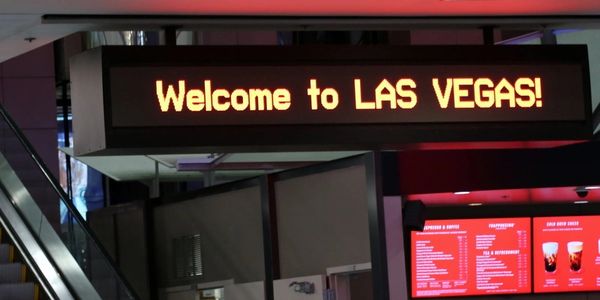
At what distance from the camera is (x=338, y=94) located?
457 cm

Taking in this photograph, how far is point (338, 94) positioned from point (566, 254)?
6833 millimetres

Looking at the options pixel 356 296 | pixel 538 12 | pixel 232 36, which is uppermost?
pixel 232 36

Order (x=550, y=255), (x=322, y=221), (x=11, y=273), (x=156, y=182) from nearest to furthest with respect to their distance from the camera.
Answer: (x=322, y=221) → (x=550, y=255) → (x=11, y=273) → (x=156, y=182)

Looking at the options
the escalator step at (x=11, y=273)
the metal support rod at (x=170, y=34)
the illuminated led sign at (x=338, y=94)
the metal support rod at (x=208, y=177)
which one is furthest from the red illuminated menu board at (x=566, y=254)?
the metal support rod at (x=170, y=34)

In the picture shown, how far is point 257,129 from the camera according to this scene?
14.6ft

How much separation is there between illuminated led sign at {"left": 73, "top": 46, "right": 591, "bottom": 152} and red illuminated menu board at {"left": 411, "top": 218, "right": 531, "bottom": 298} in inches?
222

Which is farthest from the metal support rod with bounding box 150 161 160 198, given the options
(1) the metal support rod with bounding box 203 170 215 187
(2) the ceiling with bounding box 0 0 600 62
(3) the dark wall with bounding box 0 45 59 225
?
(2) the ceiling with bounding box 0 0 600 62

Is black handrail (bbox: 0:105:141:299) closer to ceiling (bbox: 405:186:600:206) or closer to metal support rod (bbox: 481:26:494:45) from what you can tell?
ceiling (bbox: 405:186:600:206)

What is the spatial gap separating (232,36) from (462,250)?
6236 mm

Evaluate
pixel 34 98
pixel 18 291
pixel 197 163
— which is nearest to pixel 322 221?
pixel 197 163

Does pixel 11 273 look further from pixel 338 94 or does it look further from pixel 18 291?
pixel 338 94

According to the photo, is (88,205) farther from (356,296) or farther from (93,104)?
(93,104)

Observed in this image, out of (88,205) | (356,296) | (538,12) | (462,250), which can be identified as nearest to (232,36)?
(88,205)

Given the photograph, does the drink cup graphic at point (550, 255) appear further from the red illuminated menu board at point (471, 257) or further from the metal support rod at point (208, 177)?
the metal support rod at point (208, 177)
